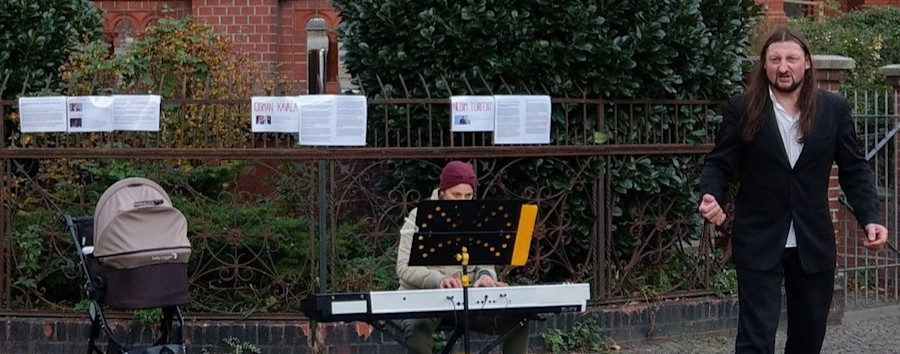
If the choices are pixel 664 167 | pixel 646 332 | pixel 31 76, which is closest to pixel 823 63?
pixel 664 167

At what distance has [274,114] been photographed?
7766 mm

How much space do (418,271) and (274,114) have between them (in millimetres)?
2011

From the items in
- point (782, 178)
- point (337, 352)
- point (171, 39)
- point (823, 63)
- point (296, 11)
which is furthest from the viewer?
point (296, 11)

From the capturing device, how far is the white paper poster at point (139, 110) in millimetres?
7738

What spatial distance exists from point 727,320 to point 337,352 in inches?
109

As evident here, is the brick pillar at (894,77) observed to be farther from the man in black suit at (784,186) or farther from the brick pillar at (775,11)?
the man in black suit at (784,186)

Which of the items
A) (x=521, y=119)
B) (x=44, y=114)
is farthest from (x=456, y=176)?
(x=44, y=114)

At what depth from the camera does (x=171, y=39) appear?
973 centimetres

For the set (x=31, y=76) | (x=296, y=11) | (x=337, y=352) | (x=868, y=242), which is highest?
(x=296, y=11)

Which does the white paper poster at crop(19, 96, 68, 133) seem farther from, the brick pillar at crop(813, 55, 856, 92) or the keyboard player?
the brick pillar at crop(813, 55, 856, 92)

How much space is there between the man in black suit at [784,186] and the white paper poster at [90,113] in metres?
3.82

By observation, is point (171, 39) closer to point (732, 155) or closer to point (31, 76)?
point (31, 76)

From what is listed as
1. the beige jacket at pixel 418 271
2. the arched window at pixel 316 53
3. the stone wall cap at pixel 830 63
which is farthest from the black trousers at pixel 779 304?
the arched window at pixel 316 53

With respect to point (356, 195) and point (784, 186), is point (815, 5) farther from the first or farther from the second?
point (784, 186)
